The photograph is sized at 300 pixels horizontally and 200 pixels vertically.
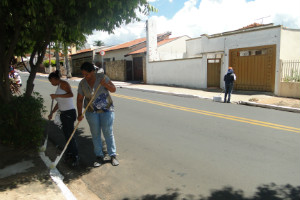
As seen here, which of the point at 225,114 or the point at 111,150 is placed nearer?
the point at 111,150

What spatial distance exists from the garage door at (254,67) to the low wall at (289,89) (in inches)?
22.6

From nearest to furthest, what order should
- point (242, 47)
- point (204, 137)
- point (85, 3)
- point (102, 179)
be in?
point (102, 179)
point (85, 3)
point (204, 137)
point (242, 47)

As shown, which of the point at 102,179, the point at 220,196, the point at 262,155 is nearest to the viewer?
the point at 220,196

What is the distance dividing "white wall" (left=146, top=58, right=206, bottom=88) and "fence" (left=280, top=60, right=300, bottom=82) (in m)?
4.94

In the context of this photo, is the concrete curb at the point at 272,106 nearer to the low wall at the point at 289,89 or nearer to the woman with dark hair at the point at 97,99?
the low wall at the point at 289,89

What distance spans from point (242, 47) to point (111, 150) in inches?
467

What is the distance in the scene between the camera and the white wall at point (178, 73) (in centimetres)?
1639

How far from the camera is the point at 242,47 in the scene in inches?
543

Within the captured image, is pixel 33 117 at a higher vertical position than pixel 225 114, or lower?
higher

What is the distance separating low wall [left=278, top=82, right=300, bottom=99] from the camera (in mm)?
11302

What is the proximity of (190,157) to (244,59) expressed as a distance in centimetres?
1084

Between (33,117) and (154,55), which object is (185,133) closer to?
(33,117)

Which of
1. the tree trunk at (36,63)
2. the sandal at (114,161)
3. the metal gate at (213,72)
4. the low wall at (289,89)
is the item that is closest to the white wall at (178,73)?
the metal gate at (213,72)

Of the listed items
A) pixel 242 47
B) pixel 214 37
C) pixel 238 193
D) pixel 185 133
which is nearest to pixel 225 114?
pixel 185 133
